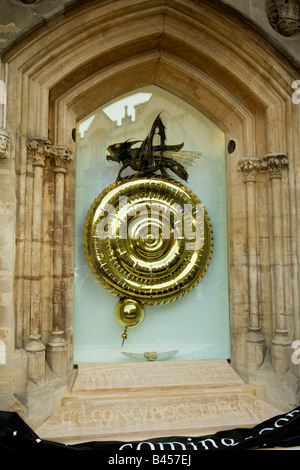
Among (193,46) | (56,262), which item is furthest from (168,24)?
(56,262)

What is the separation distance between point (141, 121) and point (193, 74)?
68 cm

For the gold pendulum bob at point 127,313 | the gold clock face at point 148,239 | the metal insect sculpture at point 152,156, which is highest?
the metal insect sculpture at point 152,156

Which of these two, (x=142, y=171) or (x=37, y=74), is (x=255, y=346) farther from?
(x=37, y=74)

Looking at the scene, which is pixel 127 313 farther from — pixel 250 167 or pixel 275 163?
pixel 275 163

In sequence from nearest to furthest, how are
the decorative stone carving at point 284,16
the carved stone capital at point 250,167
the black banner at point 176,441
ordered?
the black banner at point 176,441, the decorative stone carving at point 284,16, the carved stone capital at point 250,167

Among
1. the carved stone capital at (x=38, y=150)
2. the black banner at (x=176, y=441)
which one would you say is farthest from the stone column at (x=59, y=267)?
the black banner at (x=176, y=441)

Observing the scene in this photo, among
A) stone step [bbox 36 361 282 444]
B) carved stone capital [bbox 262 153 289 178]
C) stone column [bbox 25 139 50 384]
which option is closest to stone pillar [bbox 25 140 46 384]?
stone column [bbox 25 139 50 384]

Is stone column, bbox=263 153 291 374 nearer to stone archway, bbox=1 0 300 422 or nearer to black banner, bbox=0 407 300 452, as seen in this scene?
stone archway, bbox=1 0 300 422

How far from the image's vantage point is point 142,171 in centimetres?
350

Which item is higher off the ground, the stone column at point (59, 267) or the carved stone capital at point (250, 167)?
the carved stone capital at point (250, 167)

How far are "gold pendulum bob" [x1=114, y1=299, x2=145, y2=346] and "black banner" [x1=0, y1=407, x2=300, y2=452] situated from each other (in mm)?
1068

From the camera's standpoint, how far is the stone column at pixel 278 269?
10.2 feet

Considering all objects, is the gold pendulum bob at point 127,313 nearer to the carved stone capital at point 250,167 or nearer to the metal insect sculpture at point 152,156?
the metal insect sculpture at point 152,156

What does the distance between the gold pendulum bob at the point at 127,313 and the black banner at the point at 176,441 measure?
1068 millimetres
